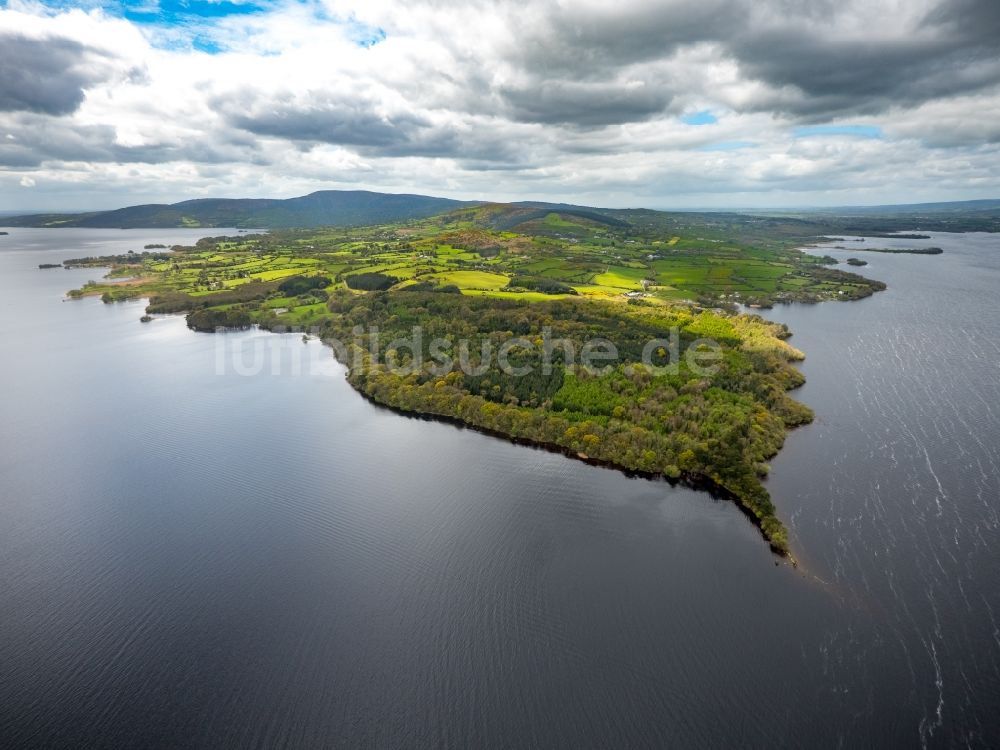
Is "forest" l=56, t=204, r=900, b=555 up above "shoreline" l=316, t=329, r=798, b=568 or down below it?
above

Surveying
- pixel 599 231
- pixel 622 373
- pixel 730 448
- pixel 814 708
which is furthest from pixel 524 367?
pixel 599 231

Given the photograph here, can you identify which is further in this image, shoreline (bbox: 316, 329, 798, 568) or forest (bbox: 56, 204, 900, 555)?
forest (bbox: 56, 204, 900, 555)

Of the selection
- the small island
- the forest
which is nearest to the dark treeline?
the forest

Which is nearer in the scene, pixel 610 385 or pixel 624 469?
pixel 624 469

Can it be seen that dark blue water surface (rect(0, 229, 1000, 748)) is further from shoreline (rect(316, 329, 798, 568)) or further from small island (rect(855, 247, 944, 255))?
small island (rect(855, 247, 944, 255))

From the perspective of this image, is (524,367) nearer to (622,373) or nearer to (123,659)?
(622,373)

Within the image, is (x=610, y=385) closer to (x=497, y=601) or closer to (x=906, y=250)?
(x=497, y=601)

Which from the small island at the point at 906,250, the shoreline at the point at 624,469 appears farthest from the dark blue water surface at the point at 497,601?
the small island at the point at 906,250

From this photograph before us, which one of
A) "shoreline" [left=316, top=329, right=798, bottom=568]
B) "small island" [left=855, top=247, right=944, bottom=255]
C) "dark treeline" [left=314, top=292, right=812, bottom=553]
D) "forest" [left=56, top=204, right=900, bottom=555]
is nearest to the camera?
"shoreline" [left=316, top=329, right=798, bottom=568]

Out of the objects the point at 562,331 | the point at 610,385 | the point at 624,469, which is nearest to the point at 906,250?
the point at 562,331

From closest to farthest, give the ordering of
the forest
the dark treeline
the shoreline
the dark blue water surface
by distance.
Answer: the dark blue water surface, the shoreline, the dark treeline, the forest
